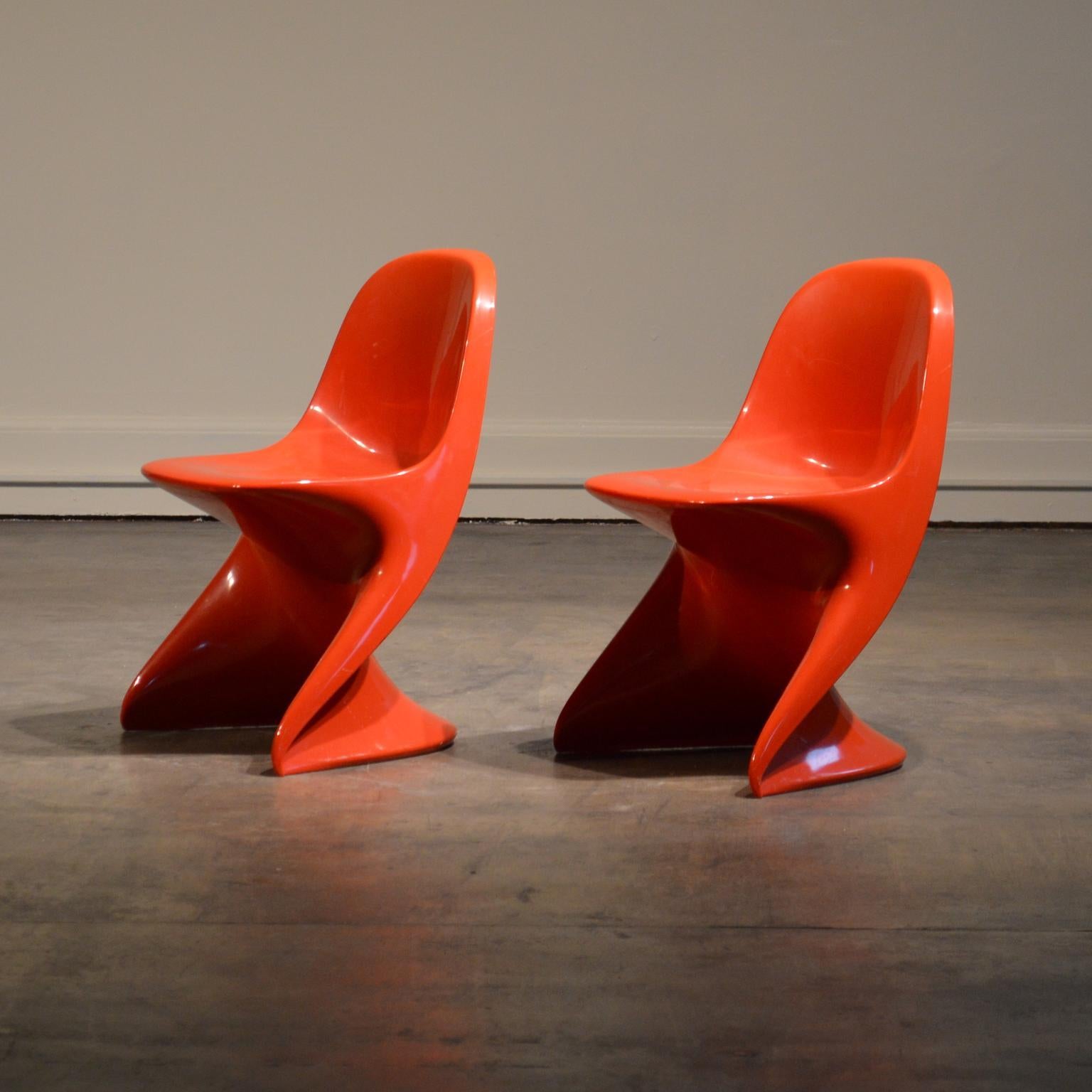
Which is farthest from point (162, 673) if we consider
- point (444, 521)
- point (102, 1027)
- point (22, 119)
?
point (22, 119)

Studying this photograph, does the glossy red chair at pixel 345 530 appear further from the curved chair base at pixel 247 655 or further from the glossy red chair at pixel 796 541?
the glossy red chair at pixel 796 541

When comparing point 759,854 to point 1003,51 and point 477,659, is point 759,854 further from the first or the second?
point 1003,51

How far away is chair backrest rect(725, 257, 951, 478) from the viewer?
6.71 ft

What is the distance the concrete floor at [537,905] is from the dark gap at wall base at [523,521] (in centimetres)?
207

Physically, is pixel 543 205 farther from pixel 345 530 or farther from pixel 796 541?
pixel 796 541

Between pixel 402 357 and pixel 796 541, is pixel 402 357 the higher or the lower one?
the higher one

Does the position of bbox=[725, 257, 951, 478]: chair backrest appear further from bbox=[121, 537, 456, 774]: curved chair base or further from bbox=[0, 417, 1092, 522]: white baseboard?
bbox=[0, 417, 1092, 522]: white baseboard

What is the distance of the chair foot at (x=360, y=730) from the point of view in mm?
1975

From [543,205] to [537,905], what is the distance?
11.4 feet

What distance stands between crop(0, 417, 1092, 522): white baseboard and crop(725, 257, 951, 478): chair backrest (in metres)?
2.33

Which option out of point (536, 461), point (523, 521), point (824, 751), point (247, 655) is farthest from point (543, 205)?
point (824, 751)

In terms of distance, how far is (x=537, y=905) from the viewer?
4.87ft

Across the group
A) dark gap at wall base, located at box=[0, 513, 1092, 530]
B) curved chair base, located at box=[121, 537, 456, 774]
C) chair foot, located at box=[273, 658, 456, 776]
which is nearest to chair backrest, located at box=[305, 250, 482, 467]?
curved chair base, located at box=[121, 537, 456, 774]

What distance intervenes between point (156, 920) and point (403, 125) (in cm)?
361
